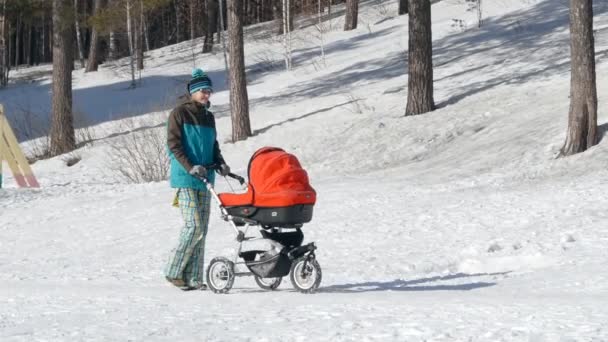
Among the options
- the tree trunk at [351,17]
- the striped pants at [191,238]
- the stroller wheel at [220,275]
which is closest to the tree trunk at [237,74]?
the striped pants at [191,238]

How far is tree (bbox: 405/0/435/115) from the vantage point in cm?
1942

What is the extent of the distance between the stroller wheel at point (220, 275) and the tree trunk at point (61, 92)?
17.0m

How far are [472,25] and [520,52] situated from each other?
238 inches

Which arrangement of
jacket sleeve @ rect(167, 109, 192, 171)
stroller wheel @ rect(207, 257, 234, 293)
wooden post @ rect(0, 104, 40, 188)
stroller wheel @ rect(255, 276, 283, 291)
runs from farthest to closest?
1. wooden post @ rect(0, 104, 40, 188)
2. stroller wheel @ rect(255, 276, 283, 291)
3. stroller wheel @ rect(207, 257, 234, 293)
4. jacket sleeve @ rect(167, 109, 192, 171)

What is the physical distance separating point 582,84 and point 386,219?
162 inches

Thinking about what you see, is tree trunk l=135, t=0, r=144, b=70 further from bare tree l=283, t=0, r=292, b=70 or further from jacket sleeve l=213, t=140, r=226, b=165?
jacket sleeve l=213, t=140, r=226, b=165

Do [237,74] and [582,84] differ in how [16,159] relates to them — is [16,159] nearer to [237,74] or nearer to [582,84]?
[237,74]

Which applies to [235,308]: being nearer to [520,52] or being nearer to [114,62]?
[520,52]

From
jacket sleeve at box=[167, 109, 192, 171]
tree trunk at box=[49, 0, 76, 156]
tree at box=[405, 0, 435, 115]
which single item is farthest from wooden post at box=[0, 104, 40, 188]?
jacket sleeve at box=[167, 109, 192, 171]

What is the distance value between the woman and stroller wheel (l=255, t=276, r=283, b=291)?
45 centimetres

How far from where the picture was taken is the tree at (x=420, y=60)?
19422 millimetres

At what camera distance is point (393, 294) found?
24.9 ft

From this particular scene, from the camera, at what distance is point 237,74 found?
70.2ft

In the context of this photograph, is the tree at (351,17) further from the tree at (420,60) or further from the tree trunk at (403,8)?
the tree at (420,60)
